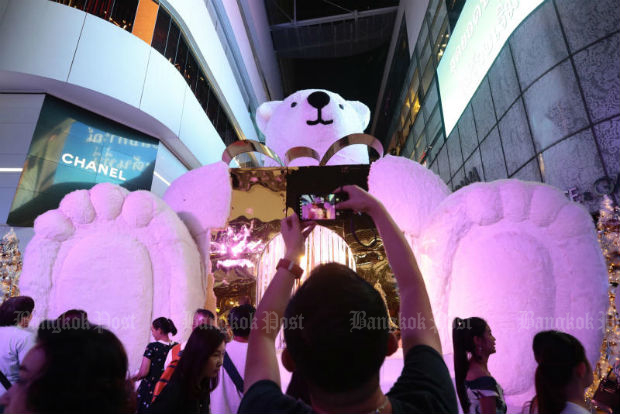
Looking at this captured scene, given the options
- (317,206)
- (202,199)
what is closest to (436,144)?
(317,206)

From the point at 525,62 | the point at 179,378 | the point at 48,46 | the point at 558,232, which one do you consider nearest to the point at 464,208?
the point at 558,232

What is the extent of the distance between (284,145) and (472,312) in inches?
114

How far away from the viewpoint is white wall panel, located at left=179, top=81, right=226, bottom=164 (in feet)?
24.8

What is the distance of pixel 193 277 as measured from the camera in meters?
2.61

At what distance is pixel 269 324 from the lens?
836 millimetres

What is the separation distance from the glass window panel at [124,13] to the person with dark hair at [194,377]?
21.5 ft

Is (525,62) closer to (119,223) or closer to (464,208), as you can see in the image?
(464,208)

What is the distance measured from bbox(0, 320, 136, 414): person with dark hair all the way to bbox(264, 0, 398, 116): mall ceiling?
464 inches

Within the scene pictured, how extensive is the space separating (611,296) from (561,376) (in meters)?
1.74

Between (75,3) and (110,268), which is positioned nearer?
(110,268)

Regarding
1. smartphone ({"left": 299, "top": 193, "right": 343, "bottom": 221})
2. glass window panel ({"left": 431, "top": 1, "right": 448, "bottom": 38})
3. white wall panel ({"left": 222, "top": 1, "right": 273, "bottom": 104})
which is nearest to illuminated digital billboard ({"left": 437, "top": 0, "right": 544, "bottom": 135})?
glass window panel ({"left": 431, "top": 1, "right": 448, "bottom": 38})

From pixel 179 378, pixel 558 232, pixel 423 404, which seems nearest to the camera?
pixel 423 404

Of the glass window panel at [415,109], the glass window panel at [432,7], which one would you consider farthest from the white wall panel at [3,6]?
the glass window panel at [415,109]

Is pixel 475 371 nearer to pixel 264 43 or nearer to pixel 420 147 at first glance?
pixel 420 147
